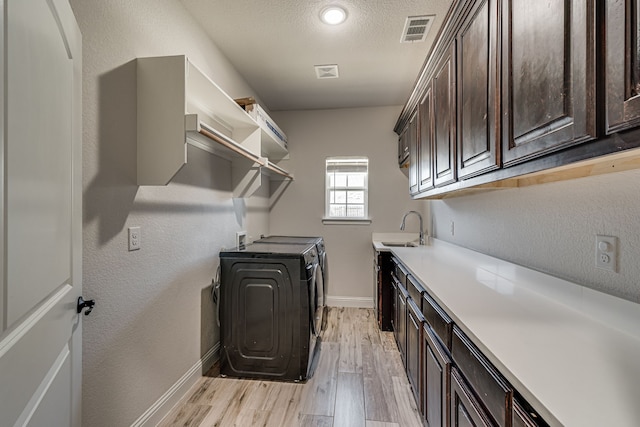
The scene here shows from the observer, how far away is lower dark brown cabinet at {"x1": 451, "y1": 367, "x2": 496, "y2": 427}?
2.89 ft

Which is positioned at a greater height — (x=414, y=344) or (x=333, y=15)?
(x=333, y=15)

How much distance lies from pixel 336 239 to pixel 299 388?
2.06 m

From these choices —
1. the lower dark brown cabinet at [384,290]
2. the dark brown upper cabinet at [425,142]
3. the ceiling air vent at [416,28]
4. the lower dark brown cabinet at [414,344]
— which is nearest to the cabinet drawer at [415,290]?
the lower dark brown cabinet at [414,344]

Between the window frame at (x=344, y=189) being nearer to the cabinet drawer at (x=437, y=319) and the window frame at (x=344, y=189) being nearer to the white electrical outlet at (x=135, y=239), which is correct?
the cabinet drawer at (x=437, y=319)

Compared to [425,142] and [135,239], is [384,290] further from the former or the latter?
[135,239]

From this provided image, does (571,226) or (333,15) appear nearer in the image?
(571,226)

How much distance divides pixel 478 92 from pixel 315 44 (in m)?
1.53

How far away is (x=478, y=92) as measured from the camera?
4.57ft

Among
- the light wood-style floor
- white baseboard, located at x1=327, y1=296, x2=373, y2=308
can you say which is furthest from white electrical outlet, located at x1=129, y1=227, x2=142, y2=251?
white baseboard, located at x1=327, y1=296, x2=373, y2=308

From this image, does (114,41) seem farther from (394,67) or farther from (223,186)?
(394,67)

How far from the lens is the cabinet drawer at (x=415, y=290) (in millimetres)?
1656

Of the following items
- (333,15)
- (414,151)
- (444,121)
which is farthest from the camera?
(414,151)

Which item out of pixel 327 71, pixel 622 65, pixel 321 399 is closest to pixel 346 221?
pixel 327 71

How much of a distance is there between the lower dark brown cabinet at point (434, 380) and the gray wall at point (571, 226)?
63cm
